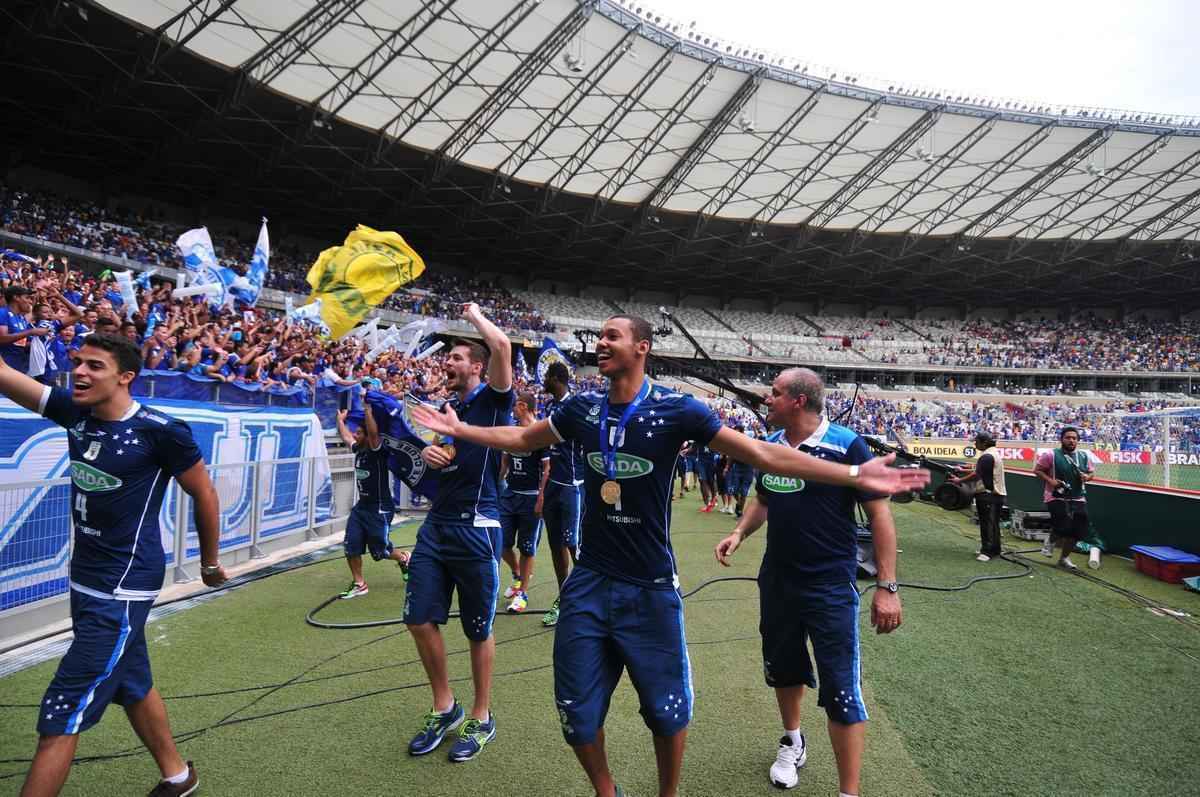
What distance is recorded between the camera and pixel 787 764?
3.18 m

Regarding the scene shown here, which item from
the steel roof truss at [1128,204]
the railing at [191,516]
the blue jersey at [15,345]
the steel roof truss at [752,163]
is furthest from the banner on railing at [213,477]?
the steel roof truss at [1128,204]

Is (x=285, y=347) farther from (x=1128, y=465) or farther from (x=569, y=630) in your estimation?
(x=1128, y=465)

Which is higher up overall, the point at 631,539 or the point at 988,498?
the point at 631,539

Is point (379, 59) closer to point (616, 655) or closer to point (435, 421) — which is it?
point (435, 421)

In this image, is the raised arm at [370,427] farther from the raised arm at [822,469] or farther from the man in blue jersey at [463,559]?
the raised arm at [822,469]

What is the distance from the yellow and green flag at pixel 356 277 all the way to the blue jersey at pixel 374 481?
4.73 ft

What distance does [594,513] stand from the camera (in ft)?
8.68

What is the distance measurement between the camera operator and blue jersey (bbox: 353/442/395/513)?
25.5 feet

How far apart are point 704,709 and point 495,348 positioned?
261 cm

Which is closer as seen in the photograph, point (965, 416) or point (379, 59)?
point (379, 59)

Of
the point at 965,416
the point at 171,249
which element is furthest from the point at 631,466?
the point at 965,416

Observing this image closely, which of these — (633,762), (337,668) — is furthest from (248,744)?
(633,762)

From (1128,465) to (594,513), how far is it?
11.9 m

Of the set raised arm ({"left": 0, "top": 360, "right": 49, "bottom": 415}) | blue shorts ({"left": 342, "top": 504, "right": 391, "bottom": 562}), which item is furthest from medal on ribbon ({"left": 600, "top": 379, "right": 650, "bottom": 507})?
blue shorts ({"left": 342, "top": 504, "right": 391, "bottom": 562})
